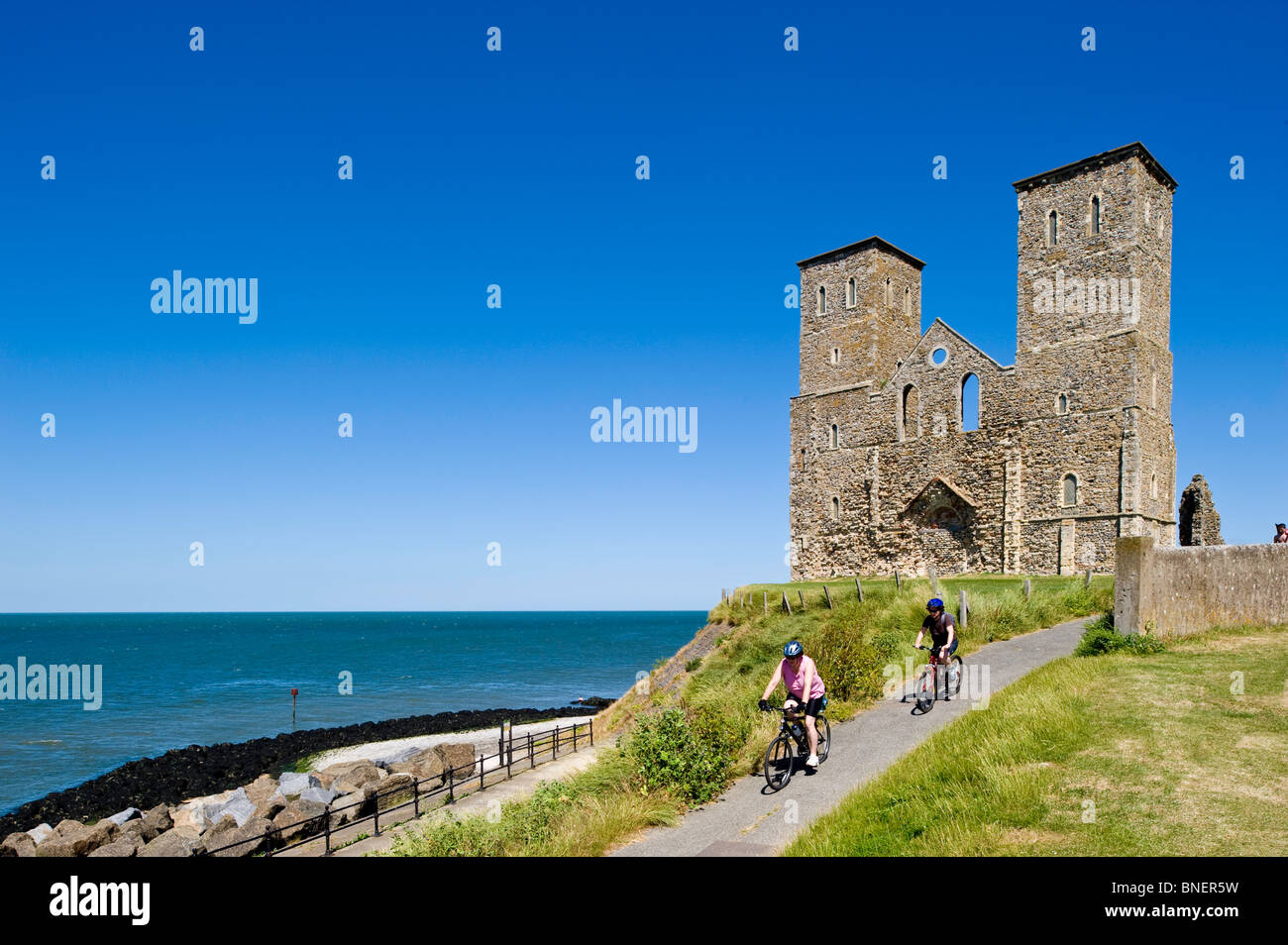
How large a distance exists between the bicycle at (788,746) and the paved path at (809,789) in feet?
0.52

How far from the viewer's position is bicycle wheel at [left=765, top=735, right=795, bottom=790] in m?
11.1

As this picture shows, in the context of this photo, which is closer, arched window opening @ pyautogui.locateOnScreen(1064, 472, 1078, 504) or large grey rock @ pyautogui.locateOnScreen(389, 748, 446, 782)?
large grey rock @ pyautogui.locateOnScreen(389, 748, 446, 782)

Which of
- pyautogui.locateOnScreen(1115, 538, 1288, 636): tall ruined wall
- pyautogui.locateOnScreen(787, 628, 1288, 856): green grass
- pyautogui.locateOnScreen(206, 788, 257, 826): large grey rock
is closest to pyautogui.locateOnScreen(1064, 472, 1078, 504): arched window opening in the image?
pyautogui.locateOnScreen(1115, 538, 1288, 636): tall ruined wall

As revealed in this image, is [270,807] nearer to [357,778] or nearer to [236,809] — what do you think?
[236,809]

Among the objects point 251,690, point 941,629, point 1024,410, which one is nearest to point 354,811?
point 941,629

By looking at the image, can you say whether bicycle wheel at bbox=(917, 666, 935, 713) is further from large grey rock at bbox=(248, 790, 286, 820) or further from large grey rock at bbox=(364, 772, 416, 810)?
large grey rock at bbox=(248, 790, 286, 820)

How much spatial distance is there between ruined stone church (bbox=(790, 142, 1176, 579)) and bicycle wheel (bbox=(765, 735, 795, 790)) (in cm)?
2487

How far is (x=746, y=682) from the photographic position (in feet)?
65.4

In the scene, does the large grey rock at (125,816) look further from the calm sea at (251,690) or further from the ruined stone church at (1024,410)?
the ruined stone church at (1024,410)

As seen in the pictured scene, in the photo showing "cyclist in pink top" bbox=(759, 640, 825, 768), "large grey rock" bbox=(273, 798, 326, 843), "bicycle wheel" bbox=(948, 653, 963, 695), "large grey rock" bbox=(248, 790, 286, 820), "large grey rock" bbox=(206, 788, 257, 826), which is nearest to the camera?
"cyclist in pink top" bbox=(759, 640, 825, 768)

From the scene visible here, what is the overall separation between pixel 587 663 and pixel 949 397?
51.8 metres
